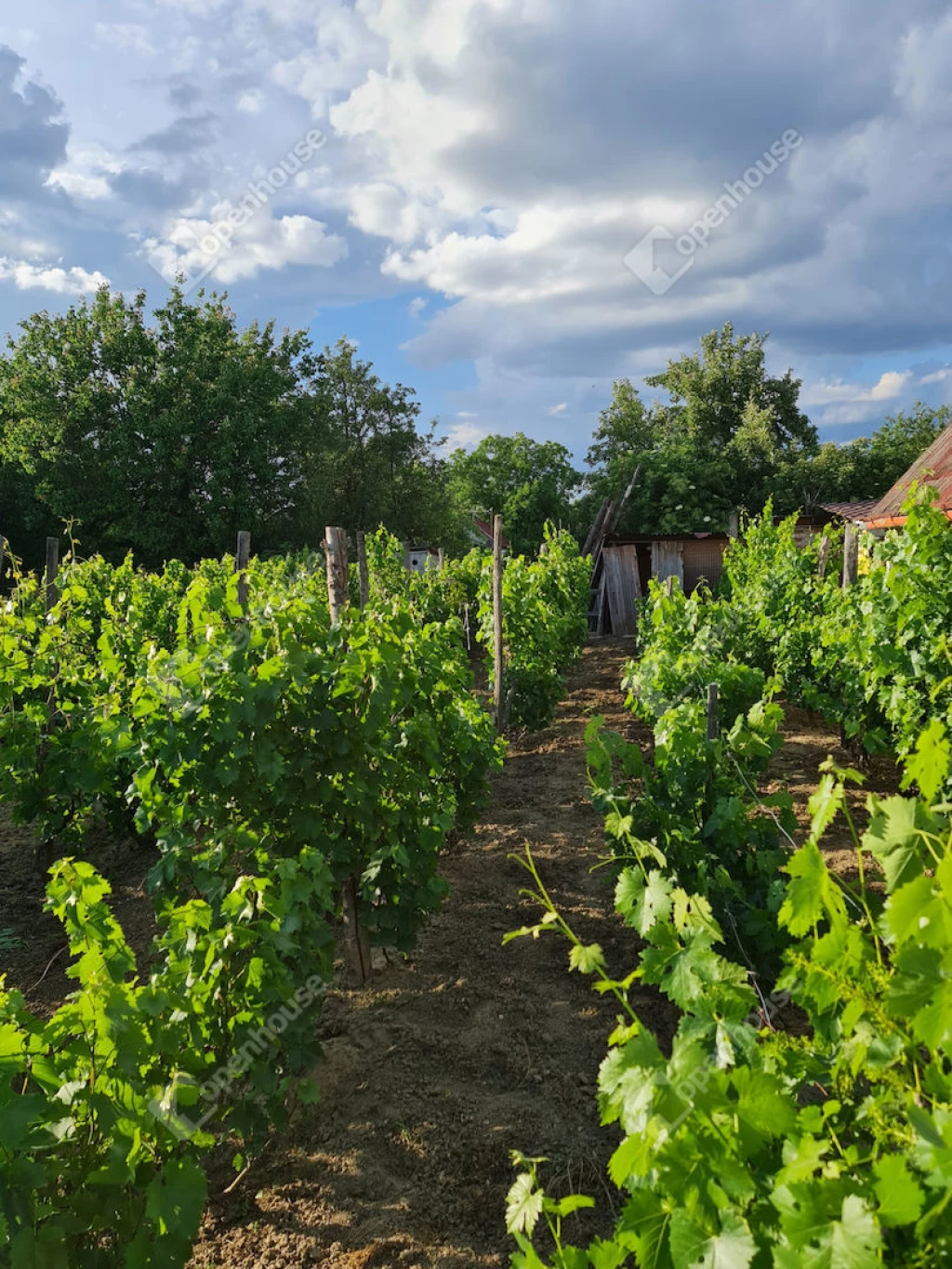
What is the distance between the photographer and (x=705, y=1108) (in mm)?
1191

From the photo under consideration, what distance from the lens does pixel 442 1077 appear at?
346 centimetres

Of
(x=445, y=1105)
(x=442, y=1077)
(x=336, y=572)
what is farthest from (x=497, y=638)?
(x=445, y=1105)

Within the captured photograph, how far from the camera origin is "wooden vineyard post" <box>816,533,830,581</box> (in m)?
9.51

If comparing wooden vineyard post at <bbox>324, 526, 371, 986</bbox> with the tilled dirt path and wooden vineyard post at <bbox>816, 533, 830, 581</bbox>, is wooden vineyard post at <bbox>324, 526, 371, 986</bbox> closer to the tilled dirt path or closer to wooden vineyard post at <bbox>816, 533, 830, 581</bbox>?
the tilled dirt path

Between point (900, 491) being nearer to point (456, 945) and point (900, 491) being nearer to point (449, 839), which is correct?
point (449, 839)

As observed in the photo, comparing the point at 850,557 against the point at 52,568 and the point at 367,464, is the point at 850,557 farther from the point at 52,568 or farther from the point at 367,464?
the point at 367,464

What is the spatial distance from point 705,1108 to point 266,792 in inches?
106

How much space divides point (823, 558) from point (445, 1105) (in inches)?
317

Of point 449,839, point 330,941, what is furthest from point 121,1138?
point 449,839

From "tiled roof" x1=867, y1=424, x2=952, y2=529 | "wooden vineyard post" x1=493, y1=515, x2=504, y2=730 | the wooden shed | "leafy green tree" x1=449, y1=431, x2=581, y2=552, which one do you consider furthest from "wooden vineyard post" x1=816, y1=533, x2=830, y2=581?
"leafy green tree" x1=449, y1=431, x2=581, y2=552

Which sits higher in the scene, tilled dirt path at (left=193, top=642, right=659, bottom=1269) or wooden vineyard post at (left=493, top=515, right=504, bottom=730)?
wooden vineyard post at (left=493, top=515, right=504, bottom=730)

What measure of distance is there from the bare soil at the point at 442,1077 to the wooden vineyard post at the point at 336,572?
1.93 meters

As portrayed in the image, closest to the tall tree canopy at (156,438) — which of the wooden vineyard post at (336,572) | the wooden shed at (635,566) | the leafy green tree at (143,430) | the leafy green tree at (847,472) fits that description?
the leafy green tree at (143,430)

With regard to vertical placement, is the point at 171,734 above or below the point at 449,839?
above
